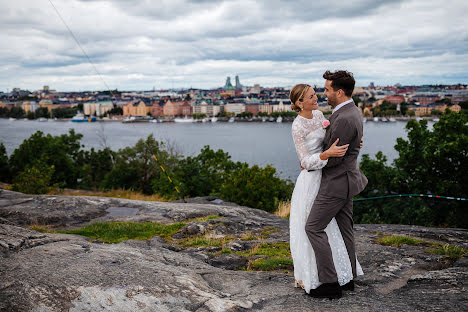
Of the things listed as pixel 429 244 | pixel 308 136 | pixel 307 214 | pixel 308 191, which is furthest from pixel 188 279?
pixel 429 244

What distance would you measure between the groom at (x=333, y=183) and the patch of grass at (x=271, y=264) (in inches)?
46.2

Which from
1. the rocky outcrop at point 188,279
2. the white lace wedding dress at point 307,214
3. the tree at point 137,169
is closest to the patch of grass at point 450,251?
the rocky outcrop at point 188,279

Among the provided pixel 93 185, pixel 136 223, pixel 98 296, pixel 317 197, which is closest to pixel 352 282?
pixel 317 197

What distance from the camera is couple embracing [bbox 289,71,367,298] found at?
3.52 metres

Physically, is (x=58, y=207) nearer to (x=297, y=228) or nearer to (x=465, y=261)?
(x=297, y=228)

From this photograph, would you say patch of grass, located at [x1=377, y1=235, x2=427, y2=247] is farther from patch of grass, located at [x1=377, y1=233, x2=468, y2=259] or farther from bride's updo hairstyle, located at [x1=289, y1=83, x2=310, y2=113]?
bride's updo hairstyle, located at [x1=289, y1=83, x2=310, y2=113]

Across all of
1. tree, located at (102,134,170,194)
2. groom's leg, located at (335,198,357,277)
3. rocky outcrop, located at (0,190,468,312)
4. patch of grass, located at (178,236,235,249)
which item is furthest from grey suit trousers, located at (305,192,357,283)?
tree, located at (102,134,170,194)

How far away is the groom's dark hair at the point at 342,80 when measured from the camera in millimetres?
3535

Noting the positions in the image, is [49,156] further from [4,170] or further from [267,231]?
[267,231]

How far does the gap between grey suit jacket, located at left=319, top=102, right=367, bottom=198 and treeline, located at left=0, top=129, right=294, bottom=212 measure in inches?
329

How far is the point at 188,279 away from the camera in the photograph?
12.2ft

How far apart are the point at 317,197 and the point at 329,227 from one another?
0.36m

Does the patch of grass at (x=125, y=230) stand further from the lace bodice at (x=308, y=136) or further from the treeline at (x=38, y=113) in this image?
the treeline at (x=38, y=113)

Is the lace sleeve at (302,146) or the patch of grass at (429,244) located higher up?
the lace sleeve at (302,146)
